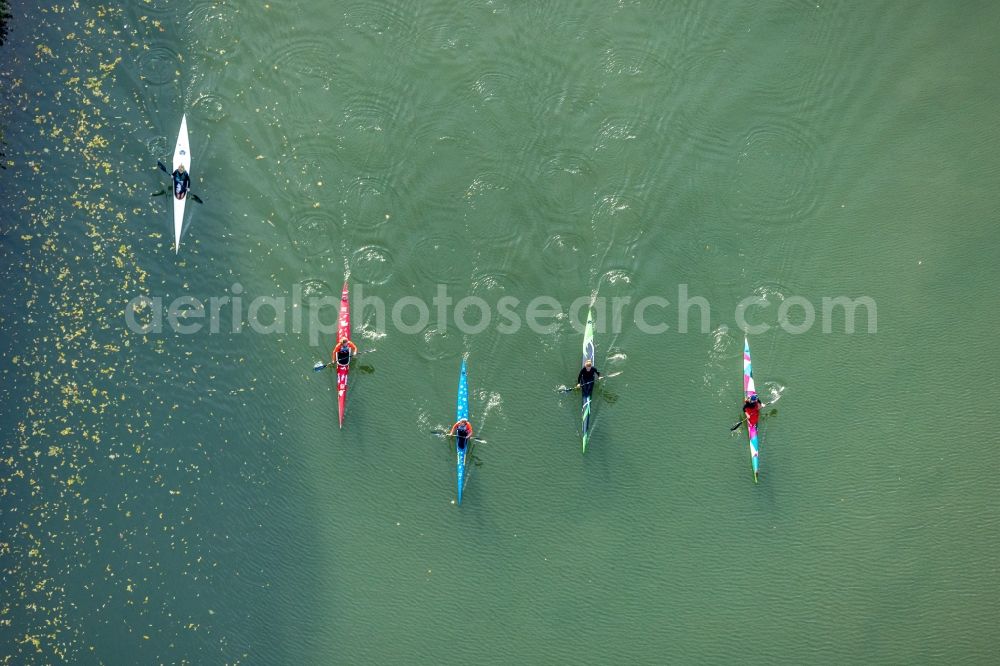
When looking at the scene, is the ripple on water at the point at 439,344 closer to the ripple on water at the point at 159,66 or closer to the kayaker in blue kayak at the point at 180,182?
the kayaker in blue kayak at the point at 180,182

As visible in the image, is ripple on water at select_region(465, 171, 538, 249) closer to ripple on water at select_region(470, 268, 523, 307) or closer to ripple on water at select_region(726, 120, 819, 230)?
ripple on water at select_region(470, 268, 523, 307)

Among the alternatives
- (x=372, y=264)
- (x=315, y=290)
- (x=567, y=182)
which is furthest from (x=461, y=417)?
(x=567, y=182)

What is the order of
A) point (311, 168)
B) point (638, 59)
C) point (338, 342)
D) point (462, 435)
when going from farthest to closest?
point (638, 59) < point (311, 168) < point (338, 342) < point (462, 435)

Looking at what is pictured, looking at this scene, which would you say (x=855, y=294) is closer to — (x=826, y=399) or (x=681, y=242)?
(x=826, y=399)

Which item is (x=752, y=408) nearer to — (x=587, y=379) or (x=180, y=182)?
(x=587, y=379)

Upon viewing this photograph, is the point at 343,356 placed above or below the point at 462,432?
above

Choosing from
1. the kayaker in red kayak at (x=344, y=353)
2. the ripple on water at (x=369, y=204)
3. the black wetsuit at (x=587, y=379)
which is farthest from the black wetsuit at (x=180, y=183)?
→ the black wetsuit at (x=587, y=379)
